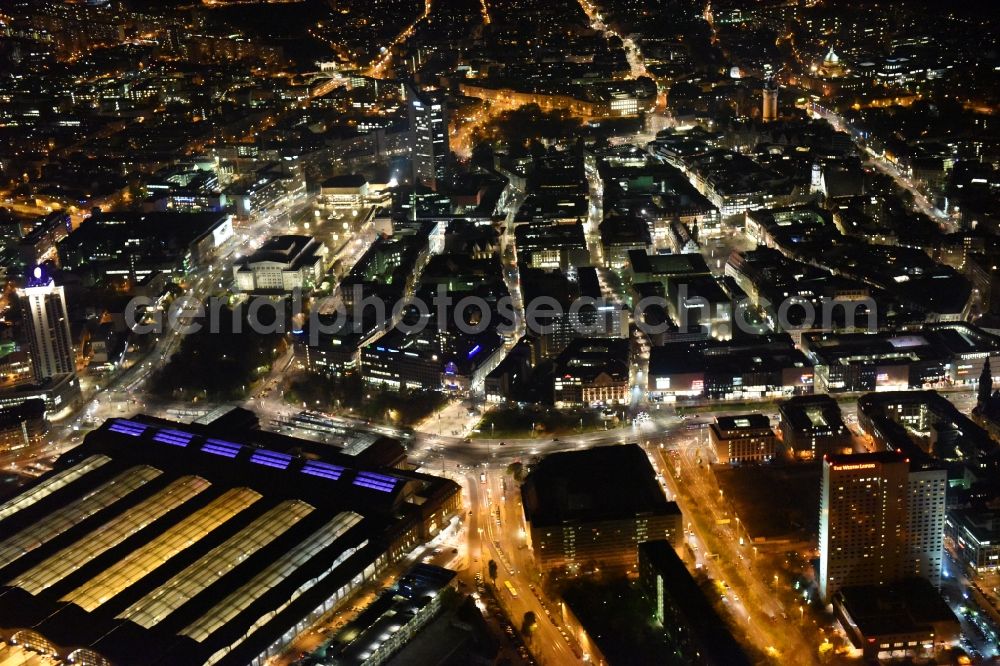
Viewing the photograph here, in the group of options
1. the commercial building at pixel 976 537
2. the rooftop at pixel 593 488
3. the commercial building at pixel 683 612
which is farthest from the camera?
the rooftop at pixel 593 488

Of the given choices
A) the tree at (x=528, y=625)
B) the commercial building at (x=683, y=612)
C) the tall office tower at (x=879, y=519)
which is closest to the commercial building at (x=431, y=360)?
the commercial building at (x=683, y=612)

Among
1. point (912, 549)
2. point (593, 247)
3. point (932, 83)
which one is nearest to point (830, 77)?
point (932, 83)

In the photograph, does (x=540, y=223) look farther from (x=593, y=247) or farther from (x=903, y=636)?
(x=903, y=636)

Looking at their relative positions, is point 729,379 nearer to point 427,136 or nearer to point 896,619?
point 896,619

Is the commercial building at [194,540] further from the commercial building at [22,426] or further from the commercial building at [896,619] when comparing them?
the commercial building at [896,619]

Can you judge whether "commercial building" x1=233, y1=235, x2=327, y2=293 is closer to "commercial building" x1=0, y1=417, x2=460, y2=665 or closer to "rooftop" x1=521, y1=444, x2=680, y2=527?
"commercial building" x1=0, y1=417, x2=460, y2=665

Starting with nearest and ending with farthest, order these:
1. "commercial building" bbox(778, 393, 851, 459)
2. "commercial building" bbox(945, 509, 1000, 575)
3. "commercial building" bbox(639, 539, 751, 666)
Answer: "commercial building" bbox(639, 539, 751, 666) < "commercial building" bbox(945, 509, 1000, 575) < "commercial building" bbox(778, 393, 851, 459)

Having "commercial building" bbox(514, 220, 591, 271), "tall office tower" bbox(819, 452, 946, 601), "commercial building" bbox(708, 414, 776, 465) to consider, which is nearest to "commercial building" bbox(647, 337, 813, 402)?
"commercial building" bbox(708, 414, 776, 465)
